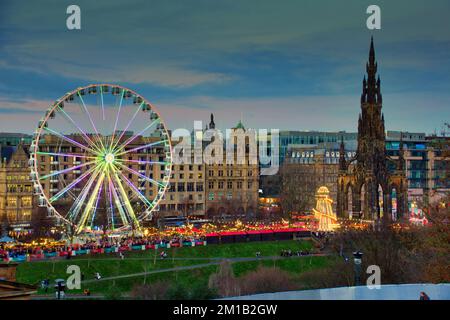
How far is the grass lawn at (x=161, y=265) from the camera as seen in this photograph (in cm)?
4591

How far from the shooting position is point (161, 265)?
5153 centimetres

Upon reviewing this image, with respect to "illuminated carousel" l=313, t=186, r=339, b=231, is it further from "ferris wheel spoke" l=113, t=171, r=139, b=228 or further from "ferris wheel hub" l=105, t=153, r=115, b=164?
"ferris wheel hub" l=105, t=153, r=115, b=164

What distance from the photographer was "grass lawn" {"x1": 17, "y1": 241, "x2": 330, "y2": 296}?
45.9 meters

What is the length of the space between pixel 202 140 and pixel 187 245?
47.9 m

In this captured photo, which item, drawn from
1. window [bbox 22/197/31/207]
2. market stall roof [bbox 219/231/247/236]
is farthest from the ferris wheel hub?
window [bbox 22/197/31/207]

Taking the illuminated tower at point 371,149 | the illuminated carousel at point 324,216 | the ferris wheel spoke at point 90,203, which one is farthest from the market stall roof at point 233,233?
the illuminated tower at point 371,149

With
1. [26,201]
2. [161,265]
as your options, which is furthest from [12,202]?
[161,265]

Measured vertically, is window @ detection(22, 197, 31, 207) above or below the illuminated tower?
below

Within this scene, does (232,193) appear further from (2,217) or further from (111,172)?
(111,172)

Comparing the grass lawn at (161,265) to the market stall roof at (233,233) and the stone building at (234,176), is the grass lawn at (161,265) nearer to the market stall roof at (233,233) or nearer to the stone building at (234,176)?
the market stall roof at (233,233)

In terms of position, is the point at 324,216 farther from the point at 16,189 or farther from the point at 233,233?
the point at 16,189
